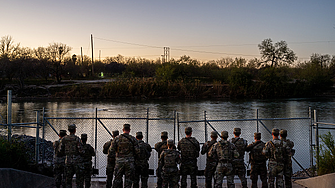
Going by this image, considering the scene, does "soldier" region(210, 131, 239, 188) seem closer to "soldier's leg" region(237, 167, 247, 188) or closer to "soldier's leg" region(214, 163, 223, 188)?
"soldier's leg" region(214, 163, 223, 188)

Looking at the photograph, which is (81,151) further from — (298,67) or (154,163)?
(298,67)

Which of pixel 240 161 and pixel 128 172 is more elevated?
pixel 240 161

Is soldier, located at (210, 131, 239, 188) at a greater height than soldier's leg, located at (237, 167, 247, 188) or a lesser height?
greater

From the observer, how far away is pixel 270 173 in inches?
313

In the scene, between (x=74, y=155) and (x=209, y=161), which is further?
(x=209, y=161)

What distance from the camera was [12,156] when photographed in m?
8.85

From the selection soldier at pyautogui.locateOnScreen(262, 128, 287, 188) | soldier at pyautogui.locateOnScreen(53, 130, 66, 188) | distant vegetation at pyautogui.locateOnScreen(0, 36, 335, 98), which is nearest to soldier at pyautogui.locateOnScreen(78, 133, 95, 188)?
soldier at pyautogui.locateOnScreen(53, 130, 66, 188)

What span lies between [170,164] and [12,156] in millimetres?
4766

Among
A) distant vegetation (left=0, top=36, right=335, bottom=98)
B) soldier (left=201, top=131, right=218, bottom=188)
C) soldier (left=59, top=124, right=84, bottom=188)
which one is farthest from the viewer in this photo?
distant vegetation (left=0, top=36, right=335, bottom=98)

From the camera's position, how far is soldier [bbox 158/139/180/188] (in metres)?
7.78

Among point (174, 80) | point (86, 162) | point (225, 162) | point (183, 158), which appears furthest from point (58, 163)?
point (174, 80)

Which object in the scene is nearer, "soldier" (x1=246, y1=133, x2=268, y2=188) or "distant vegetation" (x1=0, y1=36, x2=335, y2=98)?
"soldier" (x1=246, y1=133, x2=268, y2=188)

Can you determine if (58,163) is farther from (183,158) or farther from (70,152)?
(183,158)

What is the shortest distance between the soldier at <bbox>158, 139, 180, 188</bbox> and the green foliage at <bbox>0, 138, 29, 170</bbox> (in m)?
4.28
